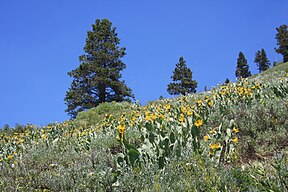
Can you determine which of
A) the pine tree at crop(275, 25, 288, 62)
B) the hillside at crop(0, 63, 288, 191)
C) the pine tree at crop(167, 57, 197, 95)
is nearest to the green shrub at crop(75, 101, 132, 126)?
the hillside at crop(0, 63, 288, 191)

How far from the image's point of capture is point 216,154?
13.1ft

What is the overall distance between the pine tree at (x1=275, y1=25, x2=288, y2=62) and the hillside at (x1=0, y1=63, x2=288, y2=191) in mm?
60161

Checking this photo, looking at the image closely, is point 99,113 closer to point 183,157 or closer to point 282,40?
point 183,157

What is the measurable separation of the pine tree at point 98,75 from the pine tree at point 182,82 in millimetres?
16121

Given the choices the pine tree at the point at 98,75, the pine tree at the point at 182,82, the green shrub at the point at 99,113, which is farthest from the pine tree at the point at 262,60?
the green shrub at the point at 99,113

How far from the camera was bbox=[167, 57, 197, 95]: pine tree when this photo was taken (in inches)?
1960

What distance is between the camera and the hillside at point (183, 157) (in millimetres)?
2965

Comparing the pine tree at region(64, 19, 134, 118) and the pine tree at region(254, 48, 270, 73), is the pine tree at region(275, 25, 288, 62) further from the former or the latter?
the pine tree at region(64, 19, 134, 118)

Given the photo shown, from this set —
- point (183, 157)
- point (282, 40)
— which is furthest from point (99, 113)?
point (282, 40)

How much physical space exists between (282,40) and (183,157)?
6550cm

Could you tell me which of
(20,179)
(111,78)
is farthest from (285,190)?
(111,78)

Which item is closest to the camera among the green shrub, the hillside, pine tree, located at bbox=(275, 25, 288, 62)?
the hillside

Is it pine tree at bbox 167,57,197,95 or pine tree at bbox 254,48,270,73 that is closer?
pine tree at bbox 167,57,197,95

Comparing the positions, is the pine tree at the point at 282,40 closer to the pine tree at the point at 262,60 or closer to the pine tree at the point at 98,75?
the pine tree at the point at 262,60
